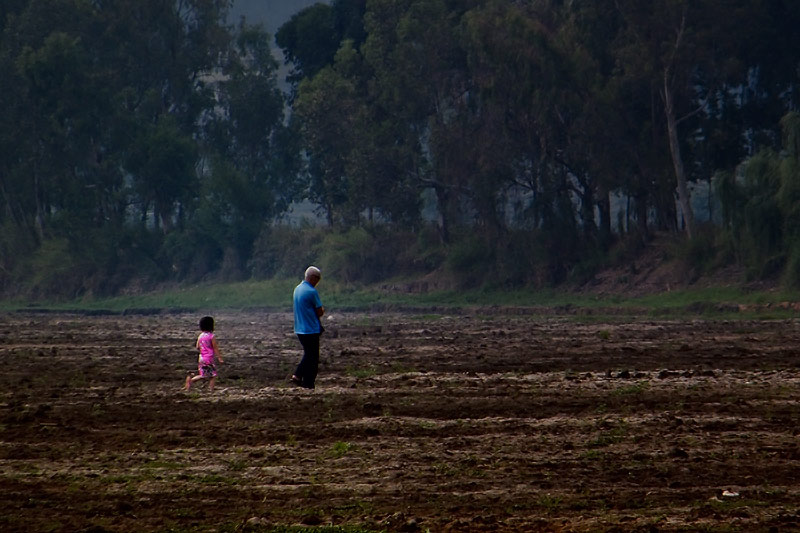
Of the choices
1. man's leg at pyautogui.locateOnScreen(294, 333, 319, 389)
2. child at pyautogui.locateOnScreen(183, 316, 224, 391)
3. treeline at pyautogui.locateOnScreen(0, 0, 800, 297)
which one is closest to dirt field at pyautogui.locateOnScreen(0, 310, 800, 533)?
man's leg at pyautogui.locateOnScreen(294, 333, 319, 389)

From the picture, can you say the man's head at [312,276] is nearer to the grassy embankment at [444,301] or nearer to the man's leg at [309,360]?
the man's leg at [309,360]

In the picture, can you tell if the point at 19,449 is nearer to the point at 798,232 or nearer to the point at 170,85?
the point at 798,232

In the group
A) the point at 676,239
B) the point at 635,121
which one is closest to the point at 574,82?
the point at 635,121

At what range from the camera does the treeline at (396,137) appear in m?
49.4

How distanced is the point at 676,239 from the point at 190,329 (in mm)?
19860

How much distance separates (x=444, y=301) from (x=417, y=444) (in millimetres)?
43447

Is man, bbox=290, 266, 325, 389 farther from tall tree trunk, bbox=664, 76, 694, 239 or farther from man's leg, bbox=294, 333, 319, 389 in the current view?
tall tree trunk, bbox=664, 76, 694, 239

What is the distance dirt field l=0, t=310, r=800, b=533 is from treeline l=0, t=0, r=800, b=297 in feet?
79.3

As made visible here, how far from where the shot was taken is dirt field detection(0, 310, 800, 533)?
8.97 m

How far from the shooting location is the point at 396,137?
62.0m

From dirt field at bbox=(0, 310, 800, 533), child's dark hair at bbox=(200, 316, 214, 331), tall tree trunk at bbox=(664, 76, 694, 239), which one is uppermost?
tall tree trunk at bbox=(664, 76, 694, 239)

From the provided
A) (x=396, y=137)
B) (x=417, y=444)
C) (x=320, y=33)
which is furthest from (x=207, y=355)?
(x=320, y=33)

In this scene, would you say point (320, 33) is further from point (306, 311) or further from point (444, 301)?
point (306, 311)

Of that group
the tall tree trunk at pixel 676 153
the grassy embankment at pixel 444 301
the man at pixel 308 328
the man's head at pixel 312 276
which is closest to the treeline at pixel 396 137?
the tall tree trunk at pixel 676 153
